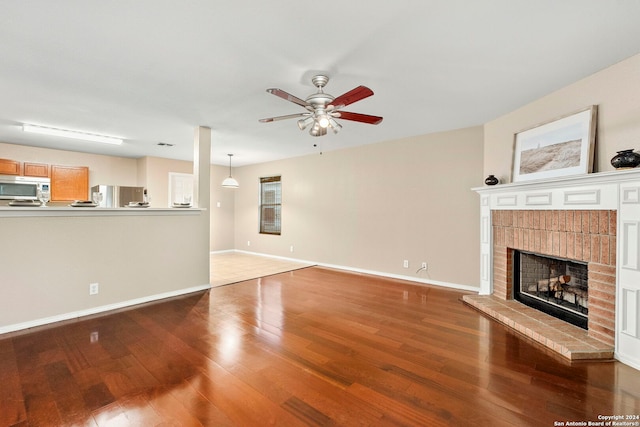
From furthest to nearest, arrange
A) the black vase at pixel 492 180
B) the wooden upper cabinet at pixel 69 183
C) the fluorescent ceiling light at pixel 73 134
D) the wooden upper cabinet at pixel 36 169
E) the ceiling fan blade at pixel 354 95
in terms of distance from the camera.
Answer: the wooden upper cabinet at pixel 69 183, the wooden upper cabinet at pixel 36 169, the fluorescent ceiling light at pixel 73 134, the black vase at pixel 492 180, the ceiling fan blade at pixel 354 95

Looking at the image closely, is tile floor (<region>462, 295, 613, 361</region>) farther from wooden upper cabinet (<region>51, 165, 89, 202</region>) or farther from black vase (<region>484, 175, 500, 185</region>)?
wooden upper cabinet (<region>51, 165, 89, 202</region>)

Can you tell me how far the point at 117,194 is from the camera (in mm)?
6418

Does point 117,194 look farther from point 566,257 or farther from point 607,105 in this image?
point 607,105

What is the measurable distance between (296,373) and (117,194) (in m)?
6.31

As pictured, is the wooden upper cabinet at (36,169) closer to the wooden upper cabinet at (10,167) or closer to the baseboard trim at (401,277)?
the wooden upper cabinet at (10,167)

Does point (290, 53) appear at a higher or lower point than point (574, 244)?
higher

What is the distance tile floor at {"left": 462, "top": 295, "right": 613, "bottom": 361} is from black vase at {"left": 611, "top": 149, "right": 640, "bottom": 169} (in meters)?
1.51

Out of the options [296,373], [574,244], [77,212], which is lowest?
[296,373]

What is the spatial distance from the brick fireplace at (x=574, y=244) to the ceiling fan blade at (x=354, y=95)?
7.83 feet

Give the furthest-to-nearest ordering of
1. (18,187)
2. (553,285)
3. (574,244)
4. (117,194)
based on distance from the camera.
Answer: (117,194)
(18,187)
(553,285)
(574,244)

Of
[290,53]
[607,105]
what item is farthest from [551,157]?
[290,53]

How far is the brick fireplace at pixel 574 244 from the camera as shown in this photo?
2.49 m

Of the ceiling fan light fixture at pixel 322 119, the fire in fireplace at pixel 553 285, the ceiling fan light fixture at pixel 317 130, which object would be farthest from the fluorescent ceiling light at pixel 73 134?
the fire in fireplace at pixel 553 285

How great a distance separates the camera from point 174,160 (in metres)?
7.20
